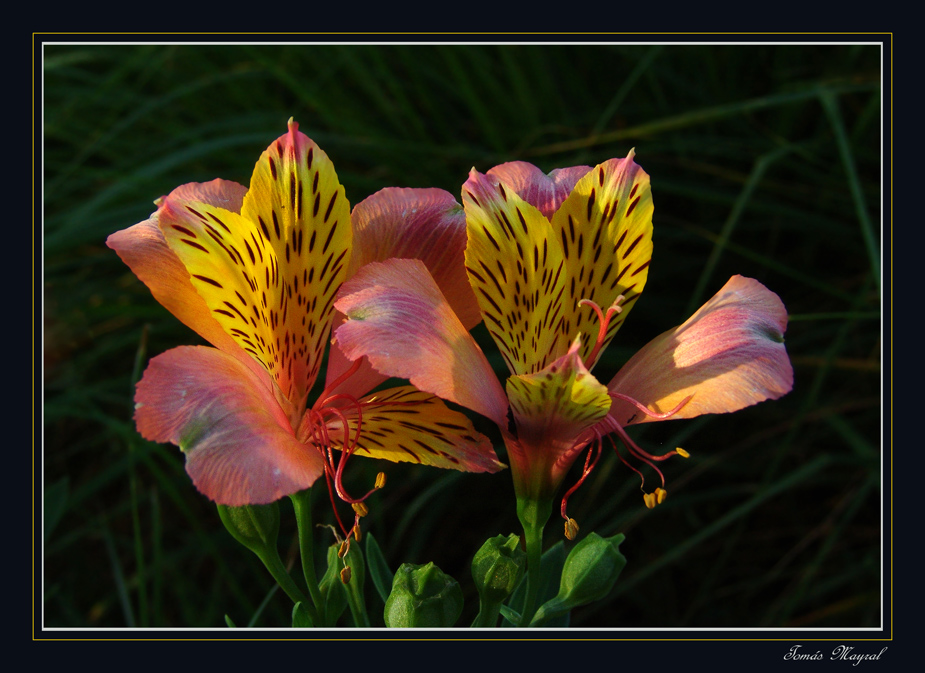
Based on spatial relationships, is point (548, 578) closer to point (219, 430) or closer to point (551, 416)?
point (551, 416)

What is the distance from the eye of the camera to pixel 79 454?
199 centimetres

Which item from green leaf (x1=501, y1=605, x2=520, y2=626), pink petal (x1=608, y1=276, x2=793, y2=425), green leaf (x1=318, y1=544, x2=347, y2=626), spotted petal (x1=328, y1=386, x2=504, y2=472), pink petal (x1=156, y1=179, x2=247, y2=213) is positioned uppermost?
pink petal (x1=156, y1=179, x2=247, y2=213)

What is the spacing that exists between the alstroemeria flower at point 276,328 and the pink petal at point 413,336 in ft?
0.16

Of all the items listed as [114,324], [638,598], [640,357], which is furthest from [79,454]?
[640,357]

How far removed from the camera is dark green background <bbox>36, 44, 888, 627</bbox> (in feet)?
5.51

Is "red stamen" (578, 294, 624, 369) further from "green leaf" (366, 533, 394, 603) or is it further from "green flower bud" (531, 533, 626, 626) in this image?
"green leaf" (366, 533, 394, 603)

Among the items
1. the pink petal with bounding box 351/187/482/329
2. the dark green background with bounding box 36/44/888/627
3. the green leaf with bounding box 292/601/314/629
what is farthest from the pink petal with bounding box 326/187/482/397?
the dark green background with bounding box 36/44/888/627

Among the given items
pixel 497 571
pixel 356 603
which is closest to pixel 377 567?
pixel 356 603

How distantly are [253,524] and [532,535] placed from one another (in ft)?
0.89

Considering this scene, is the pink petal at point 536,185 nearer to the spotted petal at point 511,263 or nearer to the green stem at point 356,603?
the spotted petal at point 511,263

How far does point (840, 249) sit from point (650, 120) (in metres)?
0.54

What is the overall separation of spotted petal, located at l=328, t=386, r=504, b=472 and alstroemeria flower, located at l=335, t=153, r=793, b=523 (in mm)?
36

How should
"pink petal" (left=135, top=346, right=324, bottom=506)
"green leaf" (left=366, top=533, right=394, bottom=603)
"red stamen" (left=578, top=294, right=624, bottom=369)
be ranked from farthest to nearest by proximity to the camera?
"green leaf" (left=366, top=533, right=394, bottom=603) < "red stamen" (left=578, top=294, right=624, bottom=369) < "pink petal" (left=135, top=346, right=324, bottom=506)

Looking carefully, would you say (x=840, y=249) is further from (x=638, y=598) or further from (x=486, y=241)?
(x=486, y=241)
